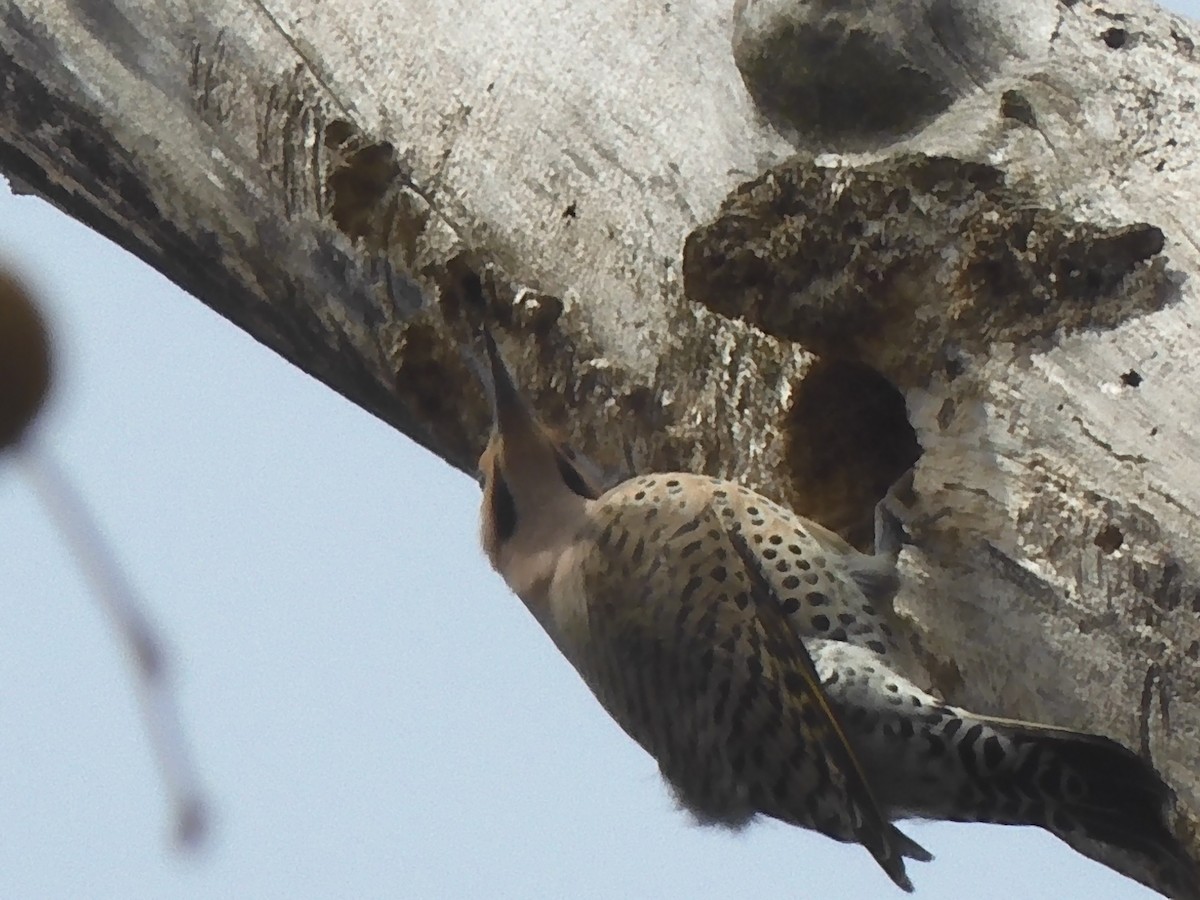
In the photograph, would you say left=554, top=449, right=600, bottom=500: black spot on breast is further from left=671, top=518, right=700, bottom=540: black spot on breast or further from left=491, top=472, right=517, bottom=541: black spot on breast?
left=671, top=518, right=700, bottom=540: black spot on breast

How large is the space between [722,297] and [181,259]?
45.6 inches

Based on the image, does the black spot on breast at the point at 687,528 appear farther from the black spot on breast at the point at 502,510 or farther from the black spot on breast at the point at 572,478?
the black spot on breast at the point at 502,510

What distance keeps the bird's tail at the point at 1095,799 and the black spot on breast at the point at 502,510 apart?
1093 millimetres

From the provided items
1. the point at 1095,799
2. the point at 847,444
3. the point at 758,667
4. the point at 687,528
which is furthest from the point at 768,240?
the point at 1095,799

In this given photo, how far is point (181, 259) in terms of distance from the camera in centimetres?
290

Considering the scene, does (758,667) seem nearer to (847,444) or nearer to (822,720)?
(822,720)

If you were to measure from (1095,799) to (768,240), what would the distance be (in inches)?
35.6

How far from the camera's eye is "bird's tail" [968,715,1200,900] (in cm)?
180

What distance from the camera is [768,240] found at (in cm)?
225

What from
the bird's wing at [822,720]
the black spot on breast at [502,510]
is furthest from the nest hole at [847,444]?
the black spot on breast at [502,510]

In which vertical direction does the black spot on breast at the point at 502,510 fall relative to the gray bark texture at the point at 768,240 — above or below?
below

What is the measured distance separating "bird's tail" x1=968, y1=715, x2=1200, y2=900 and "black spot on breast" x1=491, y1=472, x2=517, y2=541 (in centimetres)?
109

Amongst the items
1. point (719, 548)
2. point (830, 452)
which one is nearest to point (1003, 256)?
point (830, 452)

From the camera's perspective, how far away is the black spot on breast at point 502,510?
2918 millimetres
